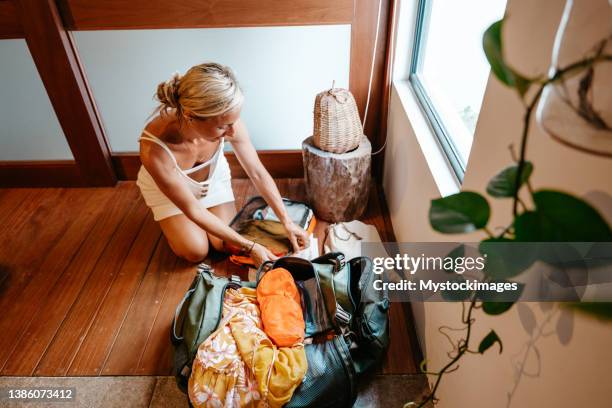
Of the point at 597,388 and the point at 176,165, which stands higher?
the point at 597,388

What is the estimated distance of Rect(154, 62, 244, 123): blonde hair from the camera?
118cm

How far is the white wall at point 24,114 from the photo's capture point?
1814 millimetres

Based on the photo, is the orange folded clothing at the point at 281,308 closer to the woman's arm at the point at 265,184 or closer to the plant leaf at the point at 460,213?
the woman's arm at the point at 265,184

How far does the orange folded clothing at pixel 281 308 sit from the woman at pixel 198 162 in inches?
6.5

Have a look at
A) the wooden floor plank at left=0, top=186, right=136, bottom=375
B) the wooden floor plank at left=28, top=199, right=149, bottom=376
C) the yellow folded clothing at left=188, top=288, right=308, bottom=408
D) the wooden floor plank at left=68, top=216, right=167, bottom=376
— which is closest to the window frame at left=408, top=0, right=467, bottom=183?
the yellow folded clothing at left=188, top=288, right=308, bottom=408

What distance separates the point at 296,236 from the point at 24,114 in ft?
4.95

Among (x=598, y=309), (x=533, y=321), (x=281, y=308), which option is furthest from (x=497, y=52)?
(x=281, y=308)

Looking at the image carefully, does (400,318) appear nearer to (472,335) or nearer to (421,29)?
(472,335)

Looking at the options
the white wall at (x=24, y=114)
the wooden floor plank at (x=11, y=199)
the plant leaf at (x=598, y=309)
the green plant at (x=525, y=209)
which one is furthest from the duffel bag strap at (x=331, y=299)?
the wooden floor plank at (x=11, y=199)

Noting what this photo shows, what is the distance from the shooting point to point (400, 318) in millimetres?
1479

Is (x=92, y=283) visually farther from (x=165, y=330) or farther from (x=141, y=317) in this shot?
(x=165, y=330)

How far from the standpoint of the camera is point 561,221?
33cm

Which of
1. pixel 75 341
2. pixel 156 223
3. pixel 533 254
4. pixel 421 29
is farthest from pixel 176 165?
pixel 533 254

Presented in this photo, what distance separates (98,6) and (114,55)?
208mm
